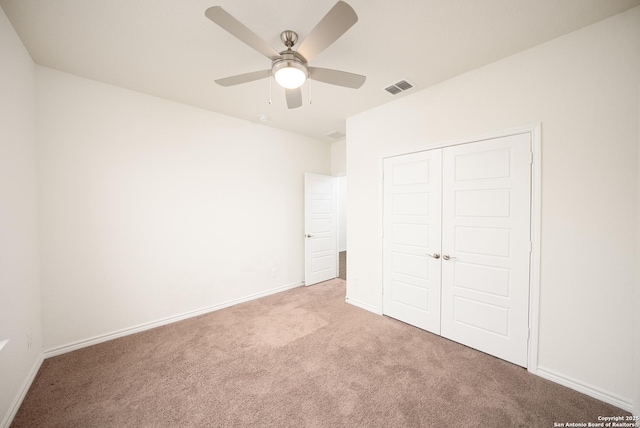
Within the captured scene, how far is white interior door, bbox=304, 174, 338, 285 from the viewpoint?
431cm

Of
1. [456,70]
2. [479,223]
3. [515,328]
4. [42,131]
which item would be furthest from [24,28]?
[515,328]

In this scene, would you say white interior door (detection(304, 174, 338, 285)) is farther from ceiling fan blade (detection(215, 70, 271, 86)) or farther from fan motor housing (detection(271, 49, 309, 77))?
fan motor housing (detection(271, 49, 309, 77))

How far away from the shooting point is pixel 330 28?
133 centimetres

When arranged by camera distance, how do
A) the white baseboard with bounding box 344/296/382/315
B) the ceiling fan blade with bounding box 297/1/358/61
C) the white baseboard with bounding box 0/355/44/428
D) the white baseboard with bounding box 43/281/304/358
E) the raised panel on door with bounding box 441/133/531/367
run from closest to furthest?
the ceiling fan blade with bounding box 297/1/358/61 < the white baseboard with bounding box 0/355/44/428 < the raised panel on door with bounding box 441/133/531/367 < the white baseboard with bounding box 43/281/304/358 < the white baseboard with bounding box 344/296/382/315

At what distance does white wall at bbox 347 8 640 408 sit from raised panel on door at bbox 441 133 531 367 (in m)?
0.14

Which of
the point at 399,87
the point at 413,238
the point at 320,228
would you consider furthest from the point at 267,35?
the point at 320,228

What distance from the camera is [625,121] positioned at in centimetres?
165

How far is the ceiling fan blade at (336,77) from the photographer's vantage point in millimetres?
1706

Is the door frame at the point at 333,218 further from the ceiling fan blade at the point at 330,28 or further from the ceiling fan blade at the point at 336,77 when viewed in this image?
the ceiling fan blade at the point at 330,28

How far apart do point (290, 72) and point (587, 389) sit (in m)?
3.28

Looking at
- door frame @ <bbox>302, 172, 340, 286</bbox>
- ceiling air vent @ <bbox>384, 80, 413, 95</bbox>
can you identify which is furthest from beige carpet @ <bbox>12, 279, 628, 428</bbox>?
ceiling air vent @ <bbox>384, 80, 413, 95</bbox>

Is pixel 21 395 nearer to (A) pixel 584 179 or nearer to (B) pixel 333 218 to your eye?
(B) pixel 333 218

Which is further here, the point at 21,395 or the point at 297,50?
the point at 21,395

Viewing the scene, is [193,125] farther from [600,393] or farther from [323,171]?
[600,393]
